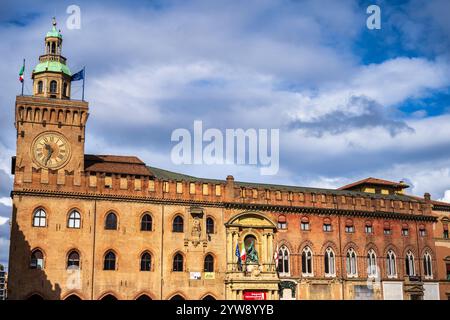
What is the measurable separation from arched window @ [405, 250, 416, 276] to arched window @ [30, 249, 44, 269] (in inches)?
1316

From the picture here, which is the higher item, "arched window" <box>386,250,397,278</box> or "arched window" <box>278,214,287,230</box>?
"arched window" <box>278,214,287,230</box>

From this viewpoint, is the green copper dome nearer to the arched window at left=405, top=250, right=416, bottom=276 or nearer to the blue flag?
the blue flag

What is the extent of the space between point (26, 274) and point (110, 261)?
6.21 m

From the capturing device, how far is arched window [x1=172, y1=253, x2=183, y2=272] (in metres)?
47.8

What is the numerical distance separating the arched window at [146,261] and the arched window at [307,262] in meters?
13.9

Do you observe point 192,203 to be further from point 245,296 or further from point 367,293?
point 367,293

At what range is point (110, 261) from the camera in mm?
45812

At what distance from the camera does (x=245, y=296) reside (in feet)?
159

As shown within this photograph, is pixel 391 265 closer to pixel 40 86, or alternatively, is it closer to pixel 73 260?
pixel 73 260

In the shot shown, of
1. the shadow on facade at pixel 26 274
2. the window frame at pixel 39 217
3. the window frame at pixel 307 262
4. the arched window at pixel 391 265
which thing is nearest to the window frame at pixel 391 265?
the arched window at pixel 391 265

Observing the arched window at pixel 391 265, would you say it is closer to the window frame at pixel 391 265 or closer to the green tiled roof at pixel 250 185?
the window frame at pixel 391 265

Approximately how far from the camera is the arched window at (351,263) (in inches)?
2124

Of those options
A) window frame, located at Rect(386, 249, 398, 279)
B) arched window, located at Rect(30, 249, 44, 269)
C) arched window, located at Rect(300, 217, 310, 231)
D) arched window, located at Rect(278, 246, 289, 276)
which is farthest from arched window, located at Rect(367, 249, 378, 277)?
arched window, located at Rect(30, 249, 44, 269)
